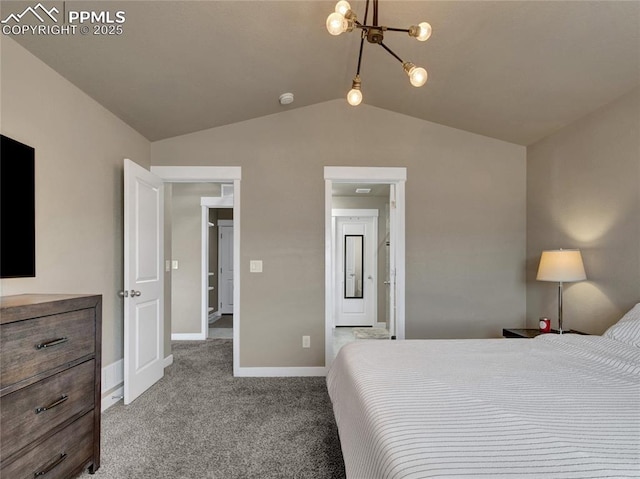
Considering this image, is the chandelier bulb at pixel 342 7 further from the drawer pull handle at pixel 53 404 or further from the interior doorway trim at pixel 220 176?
the interior doorway trim at pixel 220 176

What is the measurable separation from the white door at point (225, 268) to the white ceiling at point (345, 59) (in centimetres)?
423

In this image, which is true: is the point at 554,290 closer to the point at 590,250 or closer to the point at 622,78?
the point at 590,250

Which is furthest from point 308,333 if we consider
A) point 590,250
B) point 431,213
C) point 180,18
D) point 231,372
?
point 180,18

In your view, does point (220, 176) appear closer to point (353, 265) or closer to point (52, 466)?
point (52, 466)

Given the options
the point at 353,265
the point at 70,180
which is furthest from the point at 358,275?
the point at 70,180

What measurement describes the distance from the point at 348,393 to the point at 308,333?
210 cm

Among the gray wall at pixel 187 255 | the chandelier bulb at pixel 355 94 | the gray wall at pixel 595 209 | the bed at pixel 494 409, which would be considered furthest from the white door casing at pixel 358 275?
the bed at pixel 494 409

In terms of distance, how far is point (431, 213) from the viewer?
3797mm

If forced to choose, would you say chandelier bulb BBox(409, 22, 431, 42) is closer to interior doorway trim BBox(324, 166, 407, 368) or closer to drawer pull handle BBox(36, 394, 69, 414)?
interior doorway trim BBox(324, 166, 407, 368)

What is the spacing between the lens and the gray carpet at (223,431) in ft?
6.66

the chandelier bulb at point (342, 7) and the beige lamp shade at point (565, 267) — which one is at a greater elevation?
the chandelier bulb at point (342, 7)

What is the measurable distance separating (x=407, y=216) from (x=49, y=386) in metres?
3.20

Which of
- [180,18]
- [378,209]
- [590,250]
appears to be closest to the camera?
[180,18]

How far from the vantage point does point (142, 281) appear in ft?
10.4
